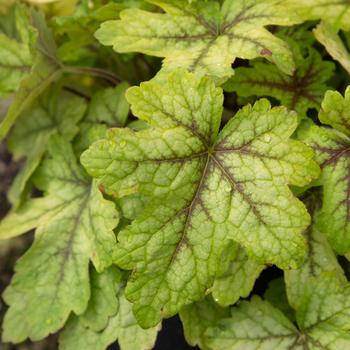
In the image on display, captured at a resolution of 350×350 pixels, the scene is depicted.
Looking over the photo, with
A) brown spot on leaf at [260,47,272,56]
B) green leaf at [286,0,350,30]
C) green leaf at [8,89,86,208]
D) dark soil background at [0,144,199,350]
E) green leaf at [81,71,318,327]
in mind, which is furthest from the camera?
green leaf at [8,89,86,208]

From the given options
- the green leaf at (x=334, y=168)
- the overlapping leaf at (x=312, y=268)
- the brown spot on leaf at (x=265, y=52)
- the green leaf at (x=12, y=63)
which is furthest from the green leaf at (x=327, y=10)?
the green leaf at (x=12, y=63)

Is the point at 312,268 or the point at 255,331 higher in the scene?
the point at 312,268

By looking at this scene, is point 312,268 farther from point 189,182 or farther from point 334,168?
point 189,182

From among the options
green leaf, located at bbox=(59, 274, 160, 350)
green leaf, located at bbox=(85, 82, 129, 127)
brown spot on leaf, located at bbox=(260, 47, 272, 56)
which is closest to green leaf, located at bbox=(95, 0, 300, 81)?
brown spot on leaf, located at bbox=(260, 47, 272, 56)

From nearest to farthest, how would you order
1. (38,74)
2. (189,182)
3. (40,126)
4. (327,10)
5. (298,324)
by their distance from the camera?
(189,182) → (298,324) → (327,10) → (38,74) → (40,126)

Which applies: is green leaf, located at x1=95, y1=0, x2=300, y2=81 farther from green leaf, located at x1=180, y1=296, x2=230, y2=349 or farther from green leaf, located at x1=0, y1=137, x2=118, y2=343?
green leaf, located at x1=180, y1=296, x2=230, y2=349

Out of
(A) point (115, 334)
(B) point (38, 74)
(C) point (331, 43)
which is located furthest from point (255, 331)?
(B) point (38, 74)
